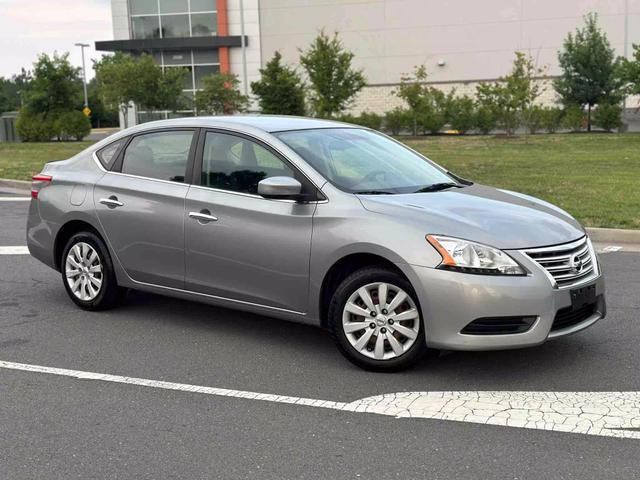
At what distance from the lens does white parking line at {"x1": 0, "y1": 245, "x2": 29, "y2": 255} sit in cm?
948

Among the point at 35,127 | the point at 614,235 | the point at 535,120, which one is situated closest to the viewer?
the point at 614,235

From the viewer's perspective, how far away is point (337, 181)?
5414 millimetres

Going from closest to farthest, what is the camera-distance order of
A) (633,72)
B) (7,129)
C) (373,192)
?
(373,192) → (633,72) → (7,129)

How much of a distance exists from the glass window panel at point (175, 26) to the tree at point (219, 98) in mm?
9804

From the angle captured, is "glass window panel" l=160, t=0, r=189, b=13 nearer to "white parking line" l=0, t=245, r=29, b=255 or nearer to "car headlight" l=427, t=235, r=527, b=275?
"white parking line" l=0, t=245, r=29, b=255

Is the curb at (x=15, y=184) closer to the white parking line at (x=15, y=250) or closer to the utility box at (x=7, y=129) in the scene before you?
the white parking line at (x=15, y=250)

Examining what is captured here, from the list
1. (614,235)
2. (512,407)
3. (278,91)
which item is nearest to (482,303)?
(512,407)

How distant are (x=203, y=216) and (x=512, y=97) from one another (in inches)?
1156

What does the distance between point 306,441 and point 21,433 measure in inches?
60.7

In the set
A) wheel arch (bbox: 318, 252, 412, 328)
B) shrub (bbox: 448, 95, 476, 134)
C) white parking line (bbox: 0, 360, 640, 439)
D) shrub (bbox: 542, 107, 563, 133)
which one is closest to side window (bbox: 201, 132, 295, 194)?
wheel arch (bbox: 318, 252, 412, 328)

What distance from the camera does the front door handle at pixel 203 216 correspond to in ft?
18.8

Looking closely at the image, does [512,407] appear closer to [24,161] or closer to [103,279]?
[103,279]

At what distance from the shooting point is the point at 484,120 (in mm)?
37125

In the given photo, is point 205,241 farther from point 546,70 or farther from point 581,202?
point 546,70
